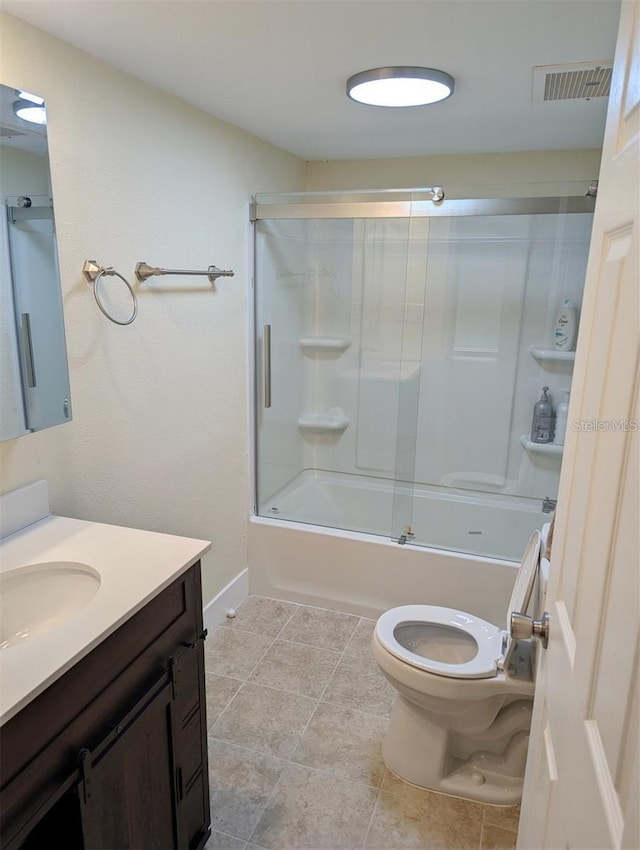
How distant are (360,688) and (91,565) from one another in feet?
4.51

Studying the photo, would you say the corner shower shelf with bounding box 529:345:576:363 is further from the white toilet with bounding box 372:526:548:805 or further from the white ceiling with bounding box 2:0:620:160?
the white toilet with bounding box 372:526:548:805

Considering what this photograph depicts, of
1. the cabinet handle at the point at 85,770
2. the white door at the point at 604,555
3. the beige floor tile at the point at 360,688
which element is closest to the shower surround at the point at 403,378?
the beige floor tile at the point at 360,688

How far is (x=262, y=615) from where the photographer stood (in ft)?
9.24

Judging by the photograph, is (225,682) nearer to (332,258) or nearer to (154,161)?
(154,161)

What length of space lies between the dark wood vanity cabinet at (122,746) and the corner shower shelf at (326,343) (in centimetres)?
212

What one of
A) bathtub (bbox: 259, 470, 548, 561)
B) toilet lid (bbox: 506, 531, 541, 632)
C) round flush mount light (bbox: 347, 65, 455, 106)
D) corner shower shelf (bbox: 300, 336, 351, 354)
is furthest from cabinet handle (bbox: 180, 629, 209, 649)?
corner shower shelf (bbox: 300, 336, 351, 354)

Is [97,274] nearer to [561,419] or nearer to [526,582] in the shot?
[526,582]

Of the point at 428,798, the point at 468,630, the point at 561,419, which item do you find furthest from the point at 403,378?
the point at 428,798

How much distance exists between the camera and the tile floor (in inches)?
67.6

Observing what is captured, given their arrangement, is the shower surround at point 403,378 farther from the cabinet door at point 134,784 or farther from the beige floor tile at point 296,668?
the cabinet door at point 134,784

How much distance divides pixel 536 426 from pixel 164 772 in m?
2.49

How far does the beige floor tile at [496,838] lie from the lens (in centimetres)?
169

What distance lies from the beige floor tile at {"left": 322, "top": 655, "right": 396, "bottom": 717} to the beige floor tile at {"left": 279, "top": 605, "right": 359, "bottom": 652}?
13 centimetres

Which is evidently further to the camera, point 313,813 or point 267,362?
point 267,362
